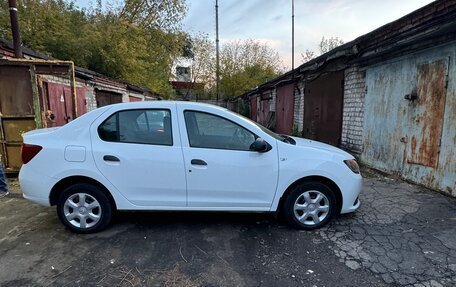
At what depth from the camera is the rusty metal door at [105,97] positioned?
11.2 metres

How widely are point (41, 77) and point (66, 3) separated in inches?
535

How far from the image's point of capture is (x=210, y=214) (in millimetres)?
3934

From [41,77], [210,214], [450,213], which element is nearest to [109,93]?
[41,77]

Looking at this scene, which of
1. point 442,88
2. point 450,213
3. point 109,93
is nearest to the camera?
point 450,213

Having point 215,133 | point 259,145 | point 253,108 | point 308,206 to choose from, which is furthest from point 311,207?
point 253,108

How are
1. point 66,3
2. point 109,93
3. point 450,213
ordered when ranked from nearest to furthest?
point 450,213 → point 109,93 → point 66,3

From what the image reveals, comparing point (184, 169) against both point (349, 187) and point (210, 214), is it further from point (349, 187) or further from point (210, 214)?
point (349, 187)

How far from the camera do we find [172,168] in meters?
3.19

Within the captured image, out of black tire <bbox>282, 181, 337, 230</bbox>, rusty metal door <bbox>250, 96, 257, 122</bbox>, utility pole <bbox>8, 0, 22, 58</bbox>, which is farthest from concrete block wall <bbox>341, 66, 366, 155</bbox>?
rusty metal door <bbox>250, 96, 257, 122</bbox>

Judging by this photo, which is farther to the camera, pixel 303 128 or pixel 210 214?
pixel 303 128

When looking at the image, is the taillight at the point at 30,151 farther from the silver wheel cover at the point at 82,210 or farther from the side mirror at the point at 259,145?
the side mirror at the point at 259,145

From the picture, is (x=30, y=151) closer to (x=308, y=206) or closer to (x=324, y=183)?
(x=308, y=206)

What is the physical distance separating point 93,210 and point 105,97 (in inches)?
390

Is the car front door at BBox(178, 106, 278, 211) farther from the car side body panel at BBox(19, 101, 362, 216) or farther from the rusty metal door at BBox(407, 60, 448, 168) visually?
the rusty metal door at BBox(407, 60, 448, 168)
